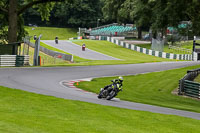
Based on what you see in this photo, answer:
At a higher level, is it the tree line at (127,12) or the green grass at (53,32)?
the tree line at (127,12)

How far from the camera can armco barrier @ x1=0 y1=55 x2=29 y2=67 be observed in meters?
32.0

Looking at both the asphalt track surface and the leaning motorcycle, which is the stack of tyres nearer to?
the leaning motorcycle

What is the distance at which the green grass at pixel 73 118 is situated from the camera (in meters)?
10.8

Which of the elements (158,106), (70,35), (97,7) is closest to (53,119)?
(158,106)

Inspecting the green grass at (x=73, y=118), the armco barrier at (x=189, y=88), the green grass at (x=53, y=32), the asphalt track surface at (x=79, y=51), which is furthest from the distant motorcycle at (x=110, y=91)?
the green grass at (x=53, y=32)

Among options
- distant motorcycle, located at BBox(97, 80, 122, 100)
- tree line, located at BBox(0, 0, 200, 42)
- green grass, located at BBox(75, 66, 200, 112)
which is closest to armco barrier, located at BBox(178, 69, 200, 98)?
green grass, located at BBox(75, 66, 200, 112)

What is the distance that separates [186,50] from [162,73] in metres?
32.5

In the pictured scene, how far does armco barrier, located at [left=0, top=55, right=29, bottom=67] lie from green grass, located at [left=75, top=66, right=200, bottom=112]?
8.02 m

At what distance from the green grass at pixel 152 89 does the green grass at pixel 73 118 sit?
181 inches

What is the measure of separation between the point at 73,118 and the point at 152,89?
539 inches

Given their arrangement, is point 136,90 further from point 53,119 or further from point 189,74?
point 53,119

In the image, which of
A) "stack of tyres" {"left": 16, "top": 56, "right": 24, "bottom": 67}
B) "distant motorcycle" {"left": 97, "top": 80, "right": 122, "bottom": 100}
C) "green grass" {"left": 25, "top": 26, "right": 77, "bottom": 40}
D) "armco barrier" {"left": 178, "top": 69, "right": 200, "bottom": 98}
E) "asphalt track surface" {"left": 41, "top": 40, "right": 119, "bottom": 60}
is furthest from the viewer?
"green grass" {"left": 25, "top": 26, "right": 77, "bottom": 40}

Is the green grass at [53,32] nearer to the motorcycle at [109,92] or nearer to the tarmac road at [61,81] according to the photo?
the tarmac road at [61,81]

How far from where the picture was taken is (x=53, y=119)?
12.0 meters
